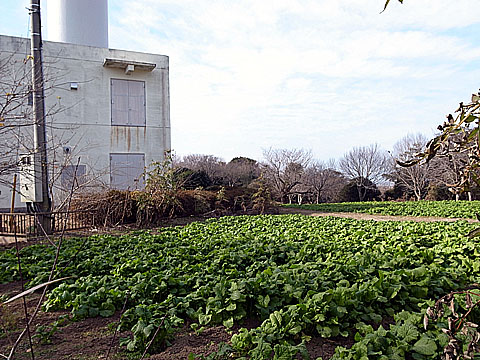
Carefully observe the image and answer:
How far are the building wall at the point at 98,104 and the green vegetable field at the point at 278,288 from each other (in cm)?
1047

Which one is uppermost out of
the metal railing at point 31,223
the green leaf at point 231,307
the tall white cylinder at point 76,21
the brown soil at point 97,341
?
the tall white cylinder at point 76,21

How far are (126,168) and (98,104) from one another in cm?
290

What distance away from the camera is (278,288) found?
386 cm

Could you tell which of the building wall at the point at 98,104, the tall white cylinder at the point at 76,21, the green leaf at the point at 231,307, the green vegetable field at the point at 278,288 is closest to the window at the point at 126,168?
the building wall at the point at 98,104

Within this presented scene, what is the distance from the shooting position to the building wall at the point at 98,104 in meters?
16.2

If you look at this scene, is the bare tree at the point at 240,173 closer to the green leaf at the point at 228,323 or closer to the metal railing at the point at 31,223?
the metal railing at the point at 31,223

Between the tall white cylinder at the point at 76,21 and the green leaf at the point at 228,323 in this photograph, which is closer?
the green leaf at the point at 228,323

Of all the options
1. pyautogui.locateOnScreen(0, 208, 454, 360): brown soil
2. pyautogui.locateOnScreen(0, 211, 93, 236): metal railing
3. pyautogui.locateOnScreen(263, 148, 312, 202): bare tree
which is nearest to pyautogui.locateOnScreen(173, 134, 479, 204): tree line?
pyautogui.locateOnScreen(263, 148, 312, 202): bare tree

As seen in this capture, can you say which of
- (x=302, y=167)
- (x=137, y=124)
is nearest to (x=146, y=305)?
(x=137, y=124)

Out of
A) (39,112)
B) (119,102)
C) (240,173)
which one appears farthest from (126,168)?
(240,173)

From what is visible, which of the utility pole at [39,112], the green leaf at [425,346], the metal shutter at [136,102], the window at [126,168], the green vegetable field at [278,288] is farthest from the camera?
the metal shutter at [136,102]

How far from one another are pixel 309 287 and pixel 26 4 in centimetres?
806

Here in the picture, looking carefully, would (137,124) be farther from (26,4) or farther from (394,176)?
(394,176)

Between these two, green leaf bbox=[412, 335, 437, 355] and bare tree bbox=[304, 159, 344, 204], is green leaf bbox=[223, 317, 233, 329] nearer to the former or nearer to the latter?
green leaf bbox=[412, 335, 437, 355]
